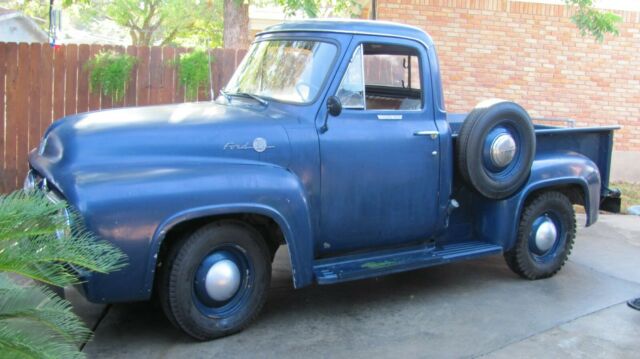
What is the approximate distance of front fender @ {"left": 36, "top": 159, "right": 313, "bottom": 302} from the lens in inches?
161

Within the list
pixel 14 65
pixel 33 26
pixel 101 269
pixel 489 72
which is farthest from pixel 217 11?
pixel 101 269

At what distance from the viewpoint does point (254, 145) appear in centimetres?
469

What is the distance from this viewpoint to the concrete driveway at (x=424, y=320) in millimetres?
4602

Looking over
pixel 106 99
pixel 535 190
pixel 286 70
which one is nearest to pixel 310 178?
pixel 286 70

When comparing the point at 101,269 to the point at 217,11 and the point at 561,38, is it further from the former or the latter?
the point at 217,11

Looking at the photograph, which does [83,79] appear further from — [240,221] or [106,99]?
[240,221]

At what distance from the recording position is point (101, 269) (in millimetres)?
3318

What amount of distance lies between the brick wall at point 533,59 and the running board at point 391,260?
5931 mm

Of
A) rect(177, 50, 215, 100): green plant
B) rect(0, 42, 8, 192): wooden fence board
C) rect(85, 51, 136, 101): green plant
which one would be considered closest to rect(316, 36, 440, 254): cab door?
rect(177, 50, 215, 100): green plant

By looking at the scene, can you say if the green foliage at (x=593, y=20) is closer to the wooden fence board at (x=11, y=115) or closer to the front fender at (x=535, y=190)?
the front fender at (x=535, y=190)

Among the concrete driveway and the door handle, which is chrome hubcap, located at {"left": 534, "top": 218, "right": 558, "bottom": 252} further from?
the door handle

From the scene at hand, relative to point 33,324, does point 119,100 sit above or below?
above

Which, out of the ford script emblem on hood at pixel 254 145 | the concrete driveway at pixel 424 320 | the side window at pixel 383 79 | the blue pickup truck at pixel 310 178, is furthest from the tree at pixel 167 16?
the ford script emblem on hood at pixel 254 145

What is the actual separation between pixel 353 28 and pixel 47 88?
4964 millimetres
